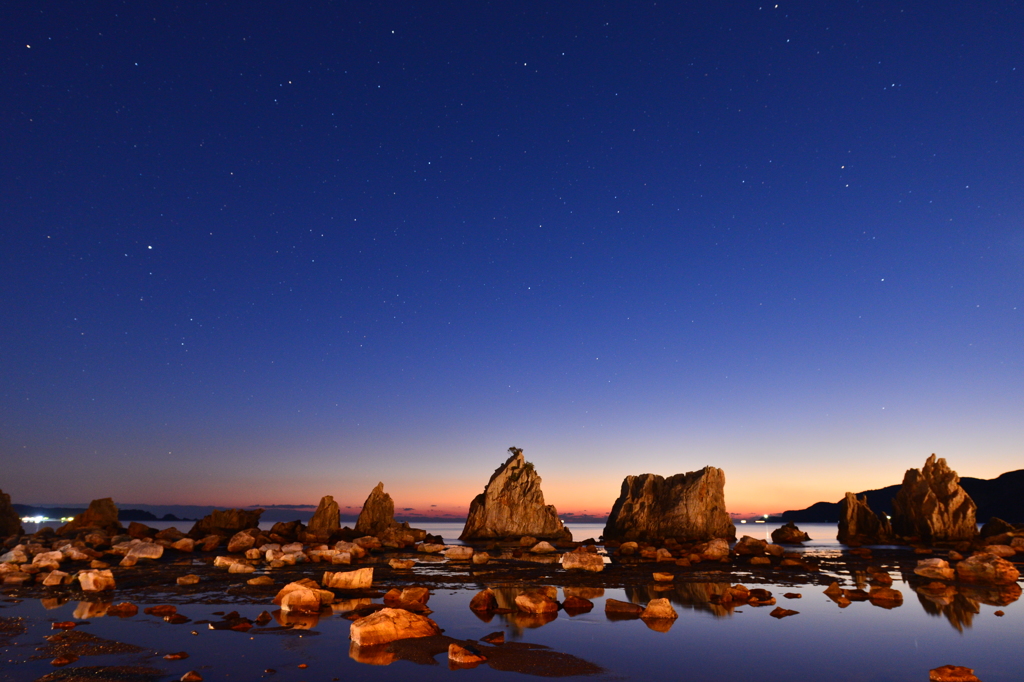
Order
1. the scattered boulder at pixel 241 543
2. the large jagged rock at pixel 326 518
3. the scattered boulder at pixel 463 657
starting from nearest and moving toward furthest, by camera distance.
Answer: the scattered boulder at pixel 463 657
the scattered boulder at pixel 241 543
the large jagged rock at pixel 326 518

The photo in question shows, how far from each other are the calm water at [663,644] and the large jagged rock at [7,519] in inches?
2267

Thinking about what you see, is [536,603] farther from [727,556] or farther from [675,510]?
[675,510]

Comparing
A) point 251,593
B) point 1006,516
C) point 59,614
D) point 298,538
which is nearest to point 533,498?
point 298,538

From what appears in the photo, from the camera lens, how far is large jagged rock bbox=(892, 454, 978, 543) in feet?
236

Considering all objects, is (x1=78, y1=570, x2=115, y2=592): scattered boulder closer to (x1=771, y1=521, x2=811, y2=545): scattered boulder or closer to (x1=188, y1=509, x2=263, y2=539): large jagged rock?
(x1=188, y1=509, x2=263, y2=539): large jagged rock

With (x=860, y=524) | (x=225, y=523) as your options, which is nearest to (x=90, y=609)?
(x=225, y=523)

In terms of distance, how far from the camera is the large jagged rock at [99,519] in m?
58.4

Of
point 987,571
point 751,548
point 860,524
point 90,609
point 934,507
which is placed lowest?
point 90,609

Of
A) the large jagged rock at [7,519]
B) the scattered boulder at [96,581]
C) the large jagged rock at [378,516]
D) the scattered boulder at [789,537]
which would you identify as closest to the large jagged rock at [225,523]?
the large jagged rock at [378,516]

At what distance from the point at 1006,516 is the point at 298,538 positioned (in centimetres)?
23167

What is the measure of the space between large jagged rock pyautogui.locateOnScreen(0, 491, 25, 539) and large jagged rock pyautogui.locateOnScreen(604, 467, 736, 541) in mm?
74802

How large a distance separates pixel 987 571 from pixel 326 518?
5914 cm

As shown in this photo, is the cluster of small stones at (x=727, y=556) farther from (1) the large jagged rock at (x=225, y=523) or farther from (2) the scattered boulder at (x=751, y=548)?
(1) the large jagged rock at (x=225, y=523)

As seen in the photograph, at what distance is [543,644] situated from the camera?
14.1 meters
